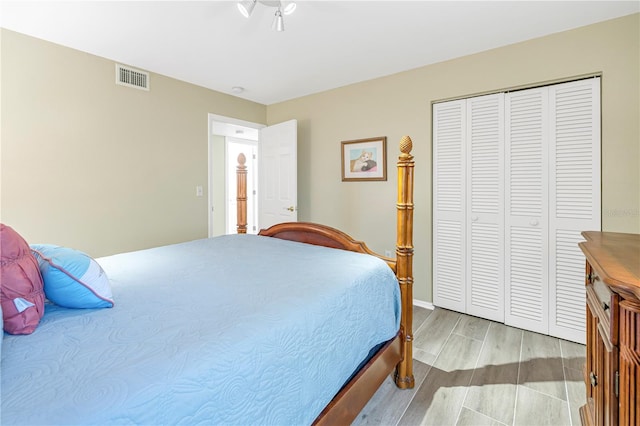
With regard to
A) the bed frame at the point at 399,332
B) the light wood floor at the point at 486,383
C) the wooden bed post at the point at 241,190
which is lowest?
the light wood floor at the point at 486,383

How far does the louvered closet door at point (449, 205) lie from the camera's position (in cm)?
279

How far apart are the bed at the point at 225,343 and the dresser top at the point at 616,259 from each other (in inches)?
32.1

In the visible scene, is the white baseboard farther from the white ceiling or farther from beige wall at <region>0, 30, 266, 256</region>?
beige wall at <region>0, 30, 266, 256</region>

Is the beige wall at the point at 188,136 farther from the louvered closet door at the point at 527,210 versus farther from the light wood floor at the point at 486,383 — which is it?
the light wood floor at the point at 486,383

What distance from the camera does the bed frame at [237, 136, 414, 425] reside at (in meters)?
1.28

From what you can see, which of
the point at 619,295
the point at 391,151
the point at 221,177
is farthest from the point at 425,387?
the point at 221,177

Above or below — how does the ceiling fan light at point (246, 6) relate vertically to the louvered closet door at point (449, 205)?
above

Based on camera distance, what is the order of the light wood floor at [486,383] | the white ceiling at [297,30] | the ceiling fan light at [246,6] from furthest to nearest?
the white ceiling at [297,30] → the ceiling fan light at [246,6] → the light wood floor at [486,383]

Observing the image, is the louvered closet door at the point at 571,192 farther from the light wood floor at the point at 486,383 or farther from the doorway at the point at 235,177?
the doorway at the point at 235,177

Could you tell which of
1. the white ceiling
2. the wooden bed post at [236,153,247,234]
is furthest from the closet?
the wooden bed post at [236,153,247,234]

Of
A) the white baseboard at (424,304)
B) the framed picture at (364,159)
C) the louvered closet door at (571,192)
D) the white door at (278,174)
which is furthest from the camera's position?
the white door at (278,174)

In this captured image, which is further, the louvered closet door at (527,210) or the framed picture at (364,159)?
the framed picture at (364,159)

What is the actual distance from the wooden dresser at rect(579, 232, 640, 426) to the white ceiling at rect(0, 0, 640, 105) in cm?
175

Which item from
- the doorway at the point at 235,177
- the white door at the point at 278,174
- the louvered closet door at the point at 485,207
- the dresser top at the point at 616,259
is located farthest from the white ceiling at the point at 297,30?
the doorway at the point at 235,177
